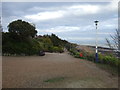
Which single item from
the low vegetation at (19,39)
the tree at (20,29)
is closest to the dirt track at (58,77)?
the low vegetation at (19,39)

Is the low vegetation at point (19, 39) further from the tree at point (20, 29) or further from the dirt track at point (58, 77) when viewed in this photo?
the dirt track at point (58, 77)

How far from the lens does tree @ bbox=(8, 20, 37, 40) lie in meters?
19.8

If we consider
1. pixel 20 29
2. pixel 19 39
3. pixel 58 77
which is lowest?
pixel 58 77

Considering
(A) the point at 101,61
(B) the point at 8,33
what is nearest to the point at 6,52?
(B) the point at 8,33

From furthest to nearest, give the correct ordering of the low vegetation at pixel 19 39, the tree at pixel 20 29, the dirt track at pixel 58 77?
the tree at pixel 20 29
the low vegetation at pixel 19 39
the dirt track at pixel 58 77

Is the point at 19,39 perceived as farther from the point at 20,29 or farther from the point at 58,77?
the point at 58,77

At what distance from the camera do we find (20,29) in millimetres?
19812

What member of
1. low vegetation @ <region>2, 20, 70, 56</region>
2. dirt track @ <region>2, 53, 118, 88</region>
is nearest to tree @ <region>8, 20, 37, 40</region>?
low vegetation @ <region>2, 20, 70, 56</region>

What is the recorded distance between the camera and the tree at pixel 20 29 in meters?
19.8

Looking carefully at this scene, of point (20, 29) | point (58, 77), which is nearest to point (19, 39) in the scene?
point (20, 29)

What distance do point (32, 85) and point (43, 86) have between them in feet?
1.32

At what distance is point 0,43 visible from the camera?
19.1 m

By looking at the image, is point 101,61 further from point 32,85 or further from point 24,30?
point 24,30

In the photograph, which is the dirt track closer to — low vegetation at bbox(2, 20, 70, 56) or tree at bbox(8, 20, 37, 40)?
low vegetation at bbox(2, 20, 70, 56)
